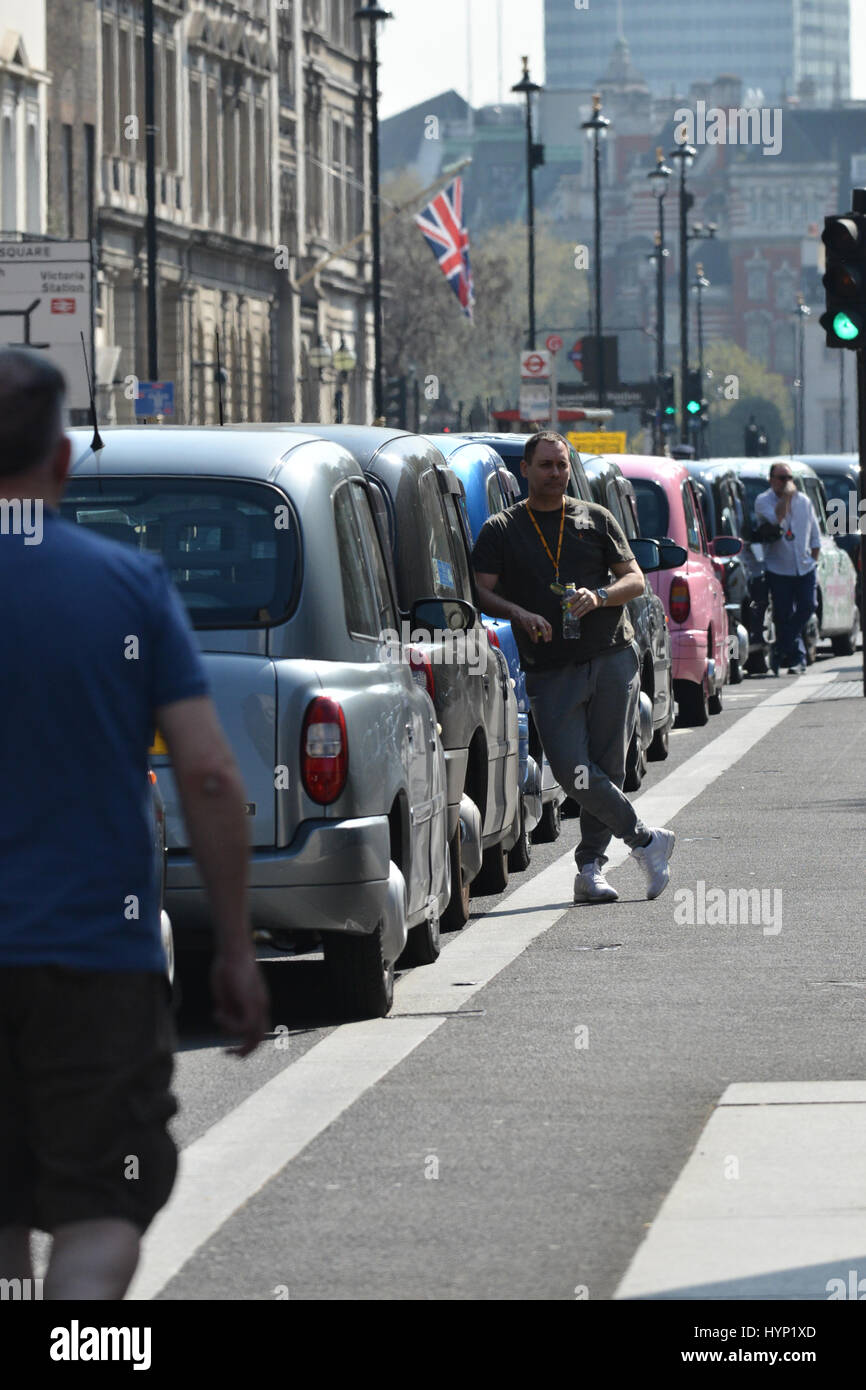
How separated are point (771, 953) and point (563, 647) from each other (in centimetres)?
182

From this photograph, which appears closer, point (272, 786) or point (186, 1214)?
point (186, 1214)

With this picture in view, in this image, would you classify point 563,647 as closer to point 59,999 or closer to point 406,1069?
point 406,1069

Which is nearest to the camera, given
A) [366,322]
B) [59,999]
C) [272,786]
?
[59,999]

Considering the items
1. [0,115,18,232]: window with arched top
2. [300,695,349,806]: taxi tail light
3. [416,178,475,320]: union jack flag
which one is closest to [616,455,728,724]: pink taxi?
[300,695,349,806]: taxi tail light

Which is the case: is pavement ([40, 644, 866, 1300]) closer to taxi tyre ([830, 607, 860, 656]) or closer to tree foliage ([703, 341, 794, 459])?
taxi tyre ([830, 607, 860, 656])

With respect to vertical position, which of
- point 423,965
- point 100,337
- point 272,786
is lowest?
point 423,965

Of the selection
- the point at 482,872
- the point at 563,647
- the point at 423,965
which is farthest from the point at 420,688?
the point at 482,872

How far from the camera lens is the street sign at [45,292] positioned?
31.4 meters

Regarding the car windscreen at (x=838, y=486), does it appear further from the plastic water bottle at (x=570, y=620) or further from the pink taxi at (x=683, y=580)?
the plastic water bottle at (x=570, y=620)

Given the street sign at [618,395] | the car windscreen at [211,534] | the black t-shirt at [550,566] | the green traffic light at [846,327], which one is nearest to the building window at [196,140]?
the street sign at [618,395]

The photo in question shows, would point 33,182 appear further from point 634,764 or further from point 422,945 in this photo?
point 422,945

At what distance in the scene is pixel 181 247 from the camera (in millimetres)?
65000

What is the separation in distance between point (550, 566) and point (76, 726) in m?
7.51

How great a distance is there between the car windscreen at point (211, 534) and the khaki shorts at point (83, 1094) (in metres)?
Result: 4.55
